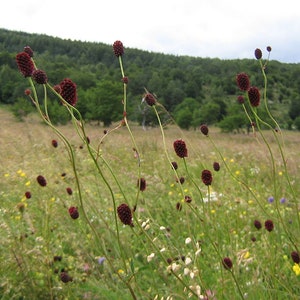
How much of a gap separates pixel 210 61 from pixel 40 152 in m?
94.1

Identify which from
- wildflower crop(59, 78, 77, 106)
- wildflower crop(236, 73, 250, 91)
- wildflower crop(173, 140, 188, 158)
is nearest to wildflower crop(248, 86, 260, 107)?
Result: wildflower crop(236, 73, 250, 91)

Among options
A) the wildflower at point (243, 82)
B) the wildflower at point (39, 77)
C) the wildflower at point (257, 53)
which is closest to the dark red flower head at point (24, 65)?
the wildflower at point (39, 77)

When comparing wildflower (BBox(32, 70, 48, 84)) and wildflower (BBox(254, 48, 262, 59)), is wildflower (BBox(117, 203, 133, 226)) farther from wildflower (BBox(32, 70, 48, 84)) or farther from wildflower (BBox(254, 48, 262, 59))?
wildflower (BBox(254, 48, 262, 59))

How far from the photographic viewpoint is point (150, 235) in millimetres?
2393

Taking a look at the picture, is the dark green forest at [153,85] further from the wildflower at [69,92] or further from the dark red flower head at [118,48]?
the wildflower at [69,92]

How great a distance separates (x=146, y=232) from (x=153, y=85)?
61486mm

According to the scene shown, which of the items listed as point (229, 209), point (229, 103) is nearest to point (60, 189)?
point (229, 209)

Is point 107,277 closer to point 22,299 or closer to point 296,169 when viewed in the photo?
point 22,299

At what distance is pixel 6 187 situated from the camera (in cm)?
333

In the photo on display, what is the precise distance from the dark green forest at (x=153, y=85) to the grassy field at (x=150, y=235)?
16641mm

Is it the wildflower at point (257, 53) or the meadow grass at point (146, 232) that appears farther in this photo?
the wildflower at point (257, 53)

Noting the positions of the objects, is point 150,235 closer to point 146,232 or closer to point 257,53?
point 146,232

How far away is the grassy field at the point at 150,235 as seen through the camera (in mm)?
1268

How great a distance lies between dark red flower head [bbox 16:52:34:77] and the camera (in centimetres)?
106
